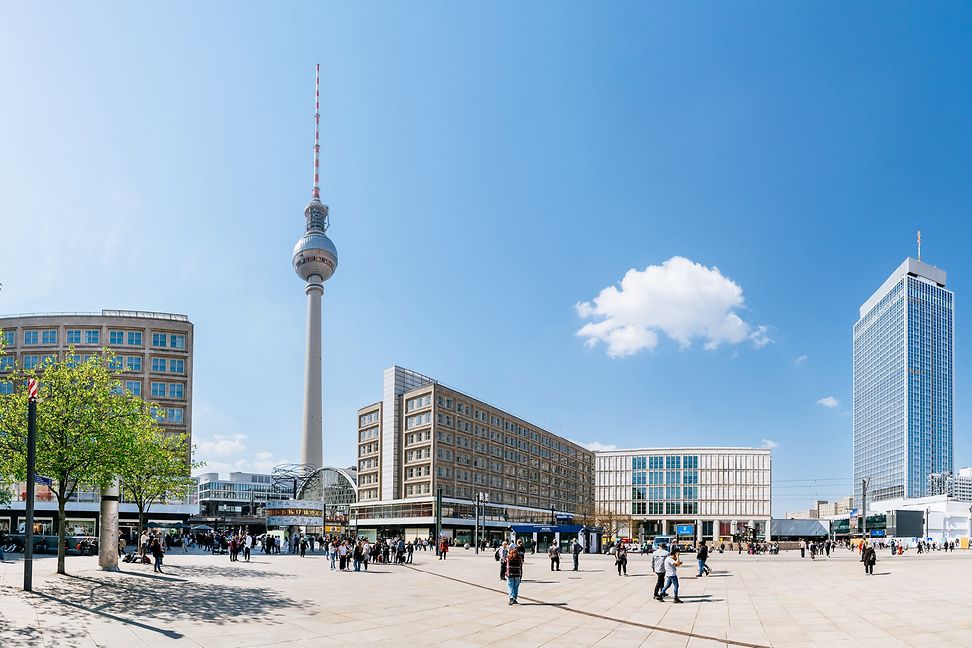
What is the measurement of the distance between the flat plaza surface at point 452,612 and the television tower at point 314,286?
382 feet

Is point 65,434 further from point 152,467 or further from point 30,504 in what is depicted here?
point 152,467

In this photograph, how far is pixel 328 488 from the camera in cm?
12112

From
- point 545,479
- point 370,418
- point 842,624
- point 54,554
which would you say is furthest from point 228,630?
point 545,479

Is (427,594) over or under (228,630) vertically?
under

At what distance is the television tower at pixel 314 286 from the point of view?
148m

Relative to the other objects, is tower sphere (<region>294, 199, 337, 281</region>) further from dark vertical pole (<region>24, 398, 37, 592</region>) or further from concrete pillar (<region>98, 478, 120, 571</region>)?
dark vertical pole (<region>24, 398, 37, 592</region>)

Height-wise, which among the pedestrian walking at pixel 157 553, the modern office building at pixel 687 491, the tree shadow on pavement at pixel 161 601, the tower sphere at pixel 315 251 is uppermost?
the tower sphere at pixel 315 251

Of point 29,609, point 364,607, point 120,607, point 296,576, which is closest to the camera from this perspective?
point 29,609

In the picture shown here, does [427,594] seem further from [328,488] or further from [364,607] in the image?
[328,488]

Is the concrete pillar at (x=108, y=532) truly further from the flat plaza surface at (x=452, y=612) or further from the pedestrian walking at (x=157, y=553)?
the pedestrian walking at (x=157, y=553)

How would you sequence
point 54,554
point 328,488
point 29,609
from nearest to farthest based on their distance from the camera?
point 29,609 → point 54,554 → point 328,488

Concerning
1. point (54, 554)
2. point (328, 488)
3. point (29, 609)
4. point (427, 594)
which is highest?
point (29, 609)

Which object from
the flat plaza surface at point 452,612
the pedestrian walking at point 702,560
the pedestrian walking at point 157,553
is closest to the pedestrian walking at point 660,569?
the flat plaza surface at point 452,612

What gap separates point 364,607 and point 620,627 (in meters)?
7.59
